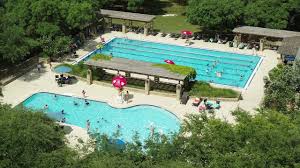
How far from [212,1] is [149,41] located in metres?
8.94

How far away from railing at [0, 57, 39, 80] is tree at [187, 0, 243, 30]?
1960 centimetres

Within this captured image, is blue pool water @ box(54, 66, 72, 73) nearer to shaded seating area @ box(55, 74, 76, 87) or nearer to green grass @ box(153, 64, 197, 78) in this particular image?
shaded seating area @ box(55, 74, 76, 87)

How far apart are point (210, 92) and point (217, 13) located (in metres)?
15.9

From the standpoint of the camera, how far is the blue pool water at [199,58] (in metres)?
45.7

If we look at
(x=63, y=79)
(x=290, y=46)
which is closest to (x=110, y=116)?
(x=63, y=79)

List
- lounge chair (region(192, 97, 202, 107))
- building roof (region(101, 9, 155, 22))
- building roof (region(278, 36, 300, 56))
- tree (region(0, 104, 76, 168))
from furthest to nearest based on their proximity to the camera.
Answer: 1. building roof (region(101, 9, 155, 22))
2. building roof (region(278, 36, 300, 56))
3. lounge chair (region(192, 97, 202, 107))
4. tree (region(0, 104, 76, 168))

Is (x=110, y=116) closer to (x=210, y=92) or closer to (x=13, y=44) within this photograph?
(x=210, y=92)

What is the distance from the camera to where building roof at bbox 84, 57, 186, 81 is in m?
39.1

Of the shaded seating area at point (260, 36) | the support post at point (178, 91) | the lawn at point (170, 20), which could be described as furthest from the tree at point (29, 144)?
the lawn at point (170, 20)

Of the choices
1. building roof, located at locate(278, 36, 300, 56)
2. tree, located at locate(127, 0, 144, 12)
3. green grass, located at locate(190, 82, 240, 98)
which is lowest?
green grass, located at locate(190, 82, 240, 98)

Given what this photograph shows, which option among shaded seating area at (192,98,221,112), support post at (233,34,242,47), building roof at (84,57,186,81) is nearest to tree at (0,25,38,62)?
building roof at (84,57,186,81)

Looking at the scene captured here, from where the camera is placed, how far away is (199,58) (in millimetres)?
50062

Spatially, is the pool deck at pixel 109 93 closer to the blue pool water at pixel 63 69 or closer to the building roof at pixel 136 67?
the blue pool water at pixel 63 69

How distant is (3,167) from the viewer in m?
21.9
